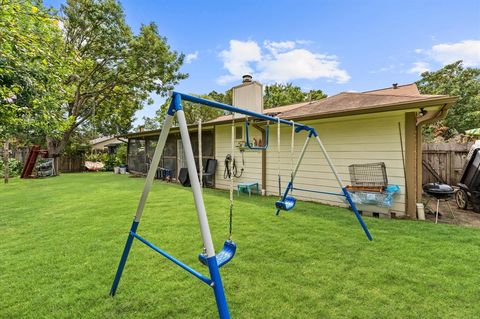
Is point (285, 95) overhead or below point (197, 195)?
overhead

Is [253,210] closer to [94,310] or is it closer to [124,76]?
[94,310]

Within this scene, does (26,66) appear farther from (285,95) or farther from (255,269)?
(285,95)

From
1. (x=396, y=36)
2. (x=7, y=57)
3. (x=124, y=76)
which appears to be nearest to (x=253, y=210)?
(x=7, y=57)

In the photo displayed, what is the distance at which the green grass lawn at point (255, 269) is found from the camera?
1.95 metres

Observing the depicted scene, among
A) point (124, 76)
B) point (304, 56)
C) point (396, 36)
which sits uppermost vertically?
point (304, 56)

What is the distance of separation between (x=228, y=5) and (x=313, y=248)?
8.87 metres

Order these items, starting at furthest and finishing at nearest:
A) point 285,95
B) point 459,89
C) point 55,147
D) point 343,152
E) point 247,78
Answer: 1. point 285,95
2. point 459,89
3. point 55,147
4. point 247,78
5. point 343,152

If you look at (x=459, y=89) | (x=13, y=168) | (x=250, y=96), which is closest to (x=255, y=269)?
(x=250, y=96)

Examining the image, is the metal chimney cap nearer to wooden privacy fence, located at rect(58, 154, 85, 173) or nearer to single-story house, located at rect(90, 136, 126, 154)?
wooden privacy fence, located at rect(58, 154, 85, 173)

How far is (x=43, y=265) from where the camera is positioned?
8.83 ft

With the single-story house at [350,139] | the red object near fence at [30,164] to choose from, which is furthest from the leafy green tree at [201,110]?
the single-story house at [350,139]

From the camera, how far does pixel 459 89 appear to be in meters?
15.6

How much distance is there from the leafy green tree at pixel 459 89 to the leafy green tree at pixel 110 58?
17.1 metres

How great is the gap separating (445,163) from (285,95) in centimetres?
1472
